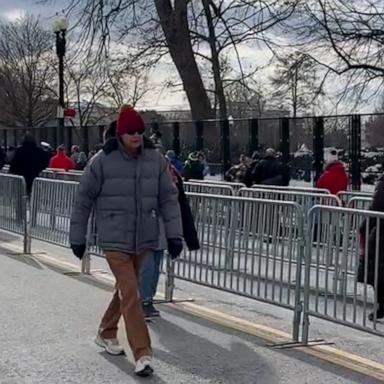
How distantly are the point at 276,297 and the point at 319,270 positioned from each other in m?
0.75

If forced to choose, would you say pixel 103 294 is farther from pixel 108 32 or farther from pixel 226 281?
pixel 108 32

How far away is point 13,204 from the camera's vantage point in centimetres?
1418

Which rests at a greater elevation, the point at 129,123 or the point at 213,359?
the point at 129,123

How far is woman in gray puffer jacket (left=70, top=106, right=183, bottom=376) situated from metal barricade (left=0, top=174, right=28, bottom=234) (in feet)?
22.2

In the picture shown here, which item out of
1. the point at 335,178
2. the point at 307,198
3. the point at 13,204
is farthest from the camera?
the point at 335,178

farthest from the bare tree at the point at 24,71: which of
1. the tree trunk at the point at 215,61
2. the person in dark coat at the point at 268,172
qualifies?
the person in dark coat at the point at 268,172

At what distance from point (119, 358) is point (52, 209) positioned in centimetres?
578

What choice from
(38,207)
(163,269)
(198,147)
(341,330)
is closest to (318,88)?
(198,147)

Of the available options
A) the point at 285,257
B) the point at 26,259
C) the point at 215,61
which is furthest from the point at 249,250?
the point at 215,61

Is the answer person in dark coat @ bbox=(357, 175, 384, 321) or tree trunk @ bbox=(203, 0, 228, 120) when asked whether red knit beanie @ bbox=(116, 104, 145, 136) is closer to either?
person in dark coat @ bbox=(357, 175, 384, 321)

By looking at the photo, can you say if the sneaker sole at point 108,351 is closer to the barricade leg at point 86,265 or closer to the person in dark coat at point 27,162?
the barricade leg at point 86,265

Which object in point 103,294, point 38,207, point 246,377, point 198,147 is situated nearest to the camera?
point 246,377

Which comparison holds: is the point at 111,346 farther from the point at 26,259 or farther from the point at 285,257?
the point at 26,259

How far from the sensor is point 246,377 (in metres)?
6.44
